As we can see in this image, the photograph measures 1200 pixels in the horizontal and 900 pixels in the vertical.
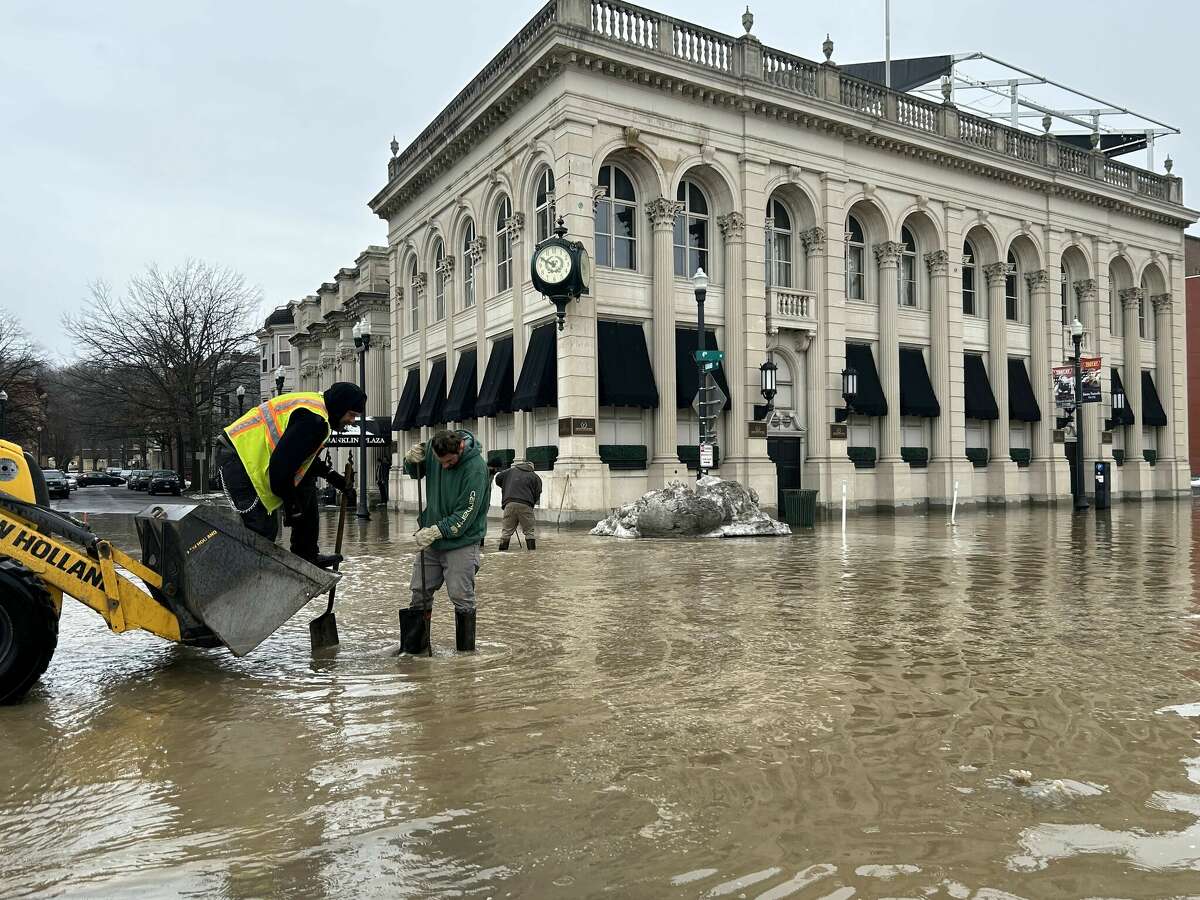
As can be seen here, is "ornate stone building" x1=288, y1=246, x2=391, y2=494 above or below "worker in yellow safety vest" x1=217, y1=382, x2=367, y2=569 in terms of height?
above

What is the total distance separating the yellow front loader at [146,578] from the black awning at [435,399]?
25090 millimetres

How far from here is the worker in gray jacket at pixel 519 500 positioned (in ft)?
52.5

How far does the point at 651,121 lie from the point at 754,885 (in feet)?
77.2

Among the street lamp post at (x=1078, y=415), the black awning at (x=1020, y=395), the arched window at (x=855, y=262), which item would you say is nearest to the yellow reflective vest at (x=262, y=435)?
the arched window at (x=855, y=262)

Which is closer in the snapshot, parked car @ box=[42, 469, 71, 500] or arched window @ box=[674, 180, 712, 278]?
arched window @ box=[674, 180, 712, 278]

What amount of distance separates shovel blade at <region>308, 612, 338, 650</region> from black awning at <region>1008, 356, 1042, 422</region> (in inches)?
1174

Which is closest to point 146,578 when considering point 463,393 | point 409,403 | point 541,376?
point 541,376

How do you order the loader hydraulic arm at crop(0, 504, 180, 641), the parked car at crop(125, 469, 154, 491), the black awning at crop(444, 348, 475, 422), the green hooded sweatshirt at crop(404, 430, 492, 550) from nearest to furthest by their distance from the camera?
1. the loader hydraulic arm at crop(0, 504, 180, 641)
2. the green hooded sweatshirt at crop(404, 430, 492, 550)
3. the black awning at crop(444, 348, 475, 422)
4. the parked car at crop(125, 469, 154, 491)

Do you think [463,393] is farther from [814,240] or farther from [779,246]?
[814,240]

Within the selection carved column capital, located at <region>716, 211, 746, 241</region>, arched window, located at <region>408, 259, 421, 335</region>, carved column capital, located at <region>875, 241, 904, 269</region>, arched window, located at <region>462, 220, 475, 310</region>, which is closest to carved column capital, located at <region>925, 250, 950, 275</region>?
carved column capital, located at <region>875, 241, 904, 269</region>

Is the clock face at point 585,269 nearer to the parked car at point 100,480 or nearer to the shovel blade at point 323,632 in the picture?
the shovel blade at point 323,632

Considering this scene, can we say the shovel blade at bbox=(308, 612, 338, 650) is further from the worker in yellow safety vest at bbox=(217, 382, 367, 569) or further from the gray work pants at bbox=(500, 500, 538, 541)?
the gray work pants at bbox=(500, 500, 538, 541)

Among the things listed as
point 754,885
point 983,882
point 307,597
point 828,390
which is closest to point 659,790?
point 754,885

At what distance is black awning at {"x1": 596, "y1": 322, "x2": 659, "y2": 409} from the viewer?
23641 millimetres
